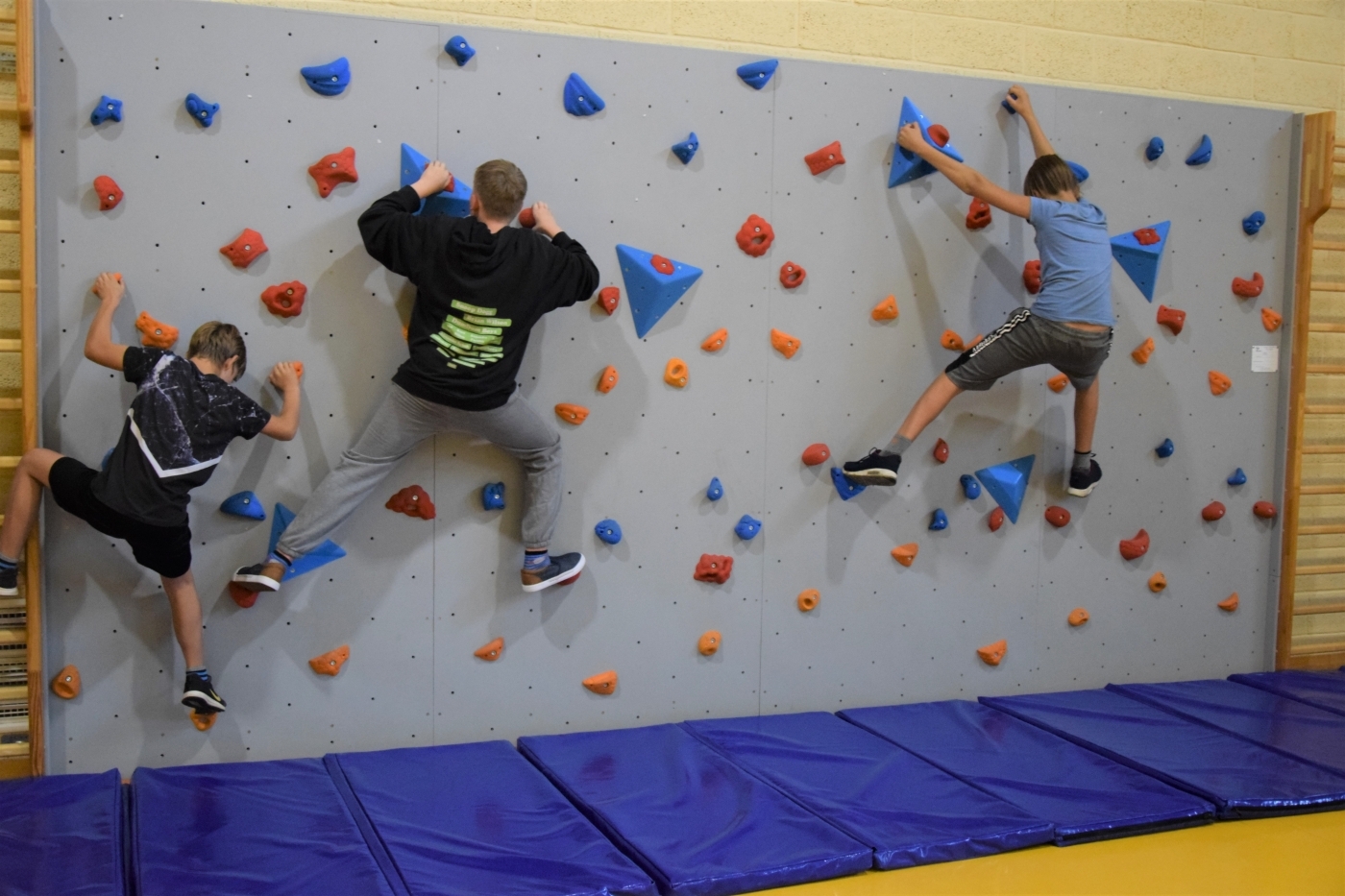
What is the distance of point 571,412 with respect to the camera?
11.3 ft

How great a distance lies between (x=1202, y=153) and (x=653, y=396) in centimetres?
224

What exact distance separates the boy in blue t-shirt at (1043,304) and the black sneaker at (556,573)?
0.92 meters

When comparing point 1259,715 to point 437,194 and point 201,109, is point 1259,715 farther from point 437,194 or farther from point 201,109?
point 201,109

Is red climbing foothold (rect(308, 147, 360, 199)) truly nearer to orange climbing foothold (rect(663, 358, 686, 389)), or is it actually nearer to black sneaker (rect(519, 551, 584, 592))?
orange climbing foothold (rect(663, 358, 686, 389))

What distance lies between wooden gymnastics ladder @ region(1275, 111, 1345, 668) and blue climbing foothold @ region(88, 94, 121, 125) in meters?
4.02

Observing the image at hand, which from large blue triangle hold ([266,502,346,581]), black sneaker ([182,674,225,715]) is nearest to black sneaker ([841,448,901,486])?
large blue triangle hold ([266,502,346,581])

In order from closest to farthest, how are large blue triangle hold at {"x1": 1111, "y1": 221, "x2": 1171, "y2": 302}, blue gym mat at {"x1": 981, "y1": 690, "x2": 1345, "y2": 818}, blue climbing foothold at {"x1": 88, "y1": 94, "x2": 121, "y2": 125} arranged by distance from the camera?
blue climbing foothold at {"x1": 88, "y1": 94, "x2": 121, "y2": 125}
blue gym mat at {"x1": 981, "y1": 690, "x2": 1345, "y2": 818}
large blue triangle hold at {"x1": 1111, "y1": 221, "x2": 1171, "y2": 302}

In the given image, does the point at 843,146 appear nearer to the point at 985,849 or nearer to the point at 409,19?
the point at 409,19

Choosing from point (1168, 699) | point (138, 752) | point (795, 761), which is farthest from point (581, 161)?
point (1168, 699)

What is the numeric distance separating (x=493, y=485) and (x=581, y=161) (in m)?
0.99

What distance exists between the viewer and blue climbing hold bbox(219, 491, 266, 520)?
314 cm

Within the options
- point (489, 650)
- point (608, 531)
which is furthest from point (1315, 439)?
point (489, 650)

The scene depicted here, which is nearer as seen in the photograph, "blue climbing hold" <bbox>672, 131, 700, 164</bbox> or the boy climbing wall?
the boy climbing wall

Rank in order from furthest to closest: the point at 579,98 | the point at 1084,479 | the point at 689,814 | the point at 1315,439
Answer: the point at 1315,439 → the point at 1084,479 → the point at 579,98 → the point at 689,814
